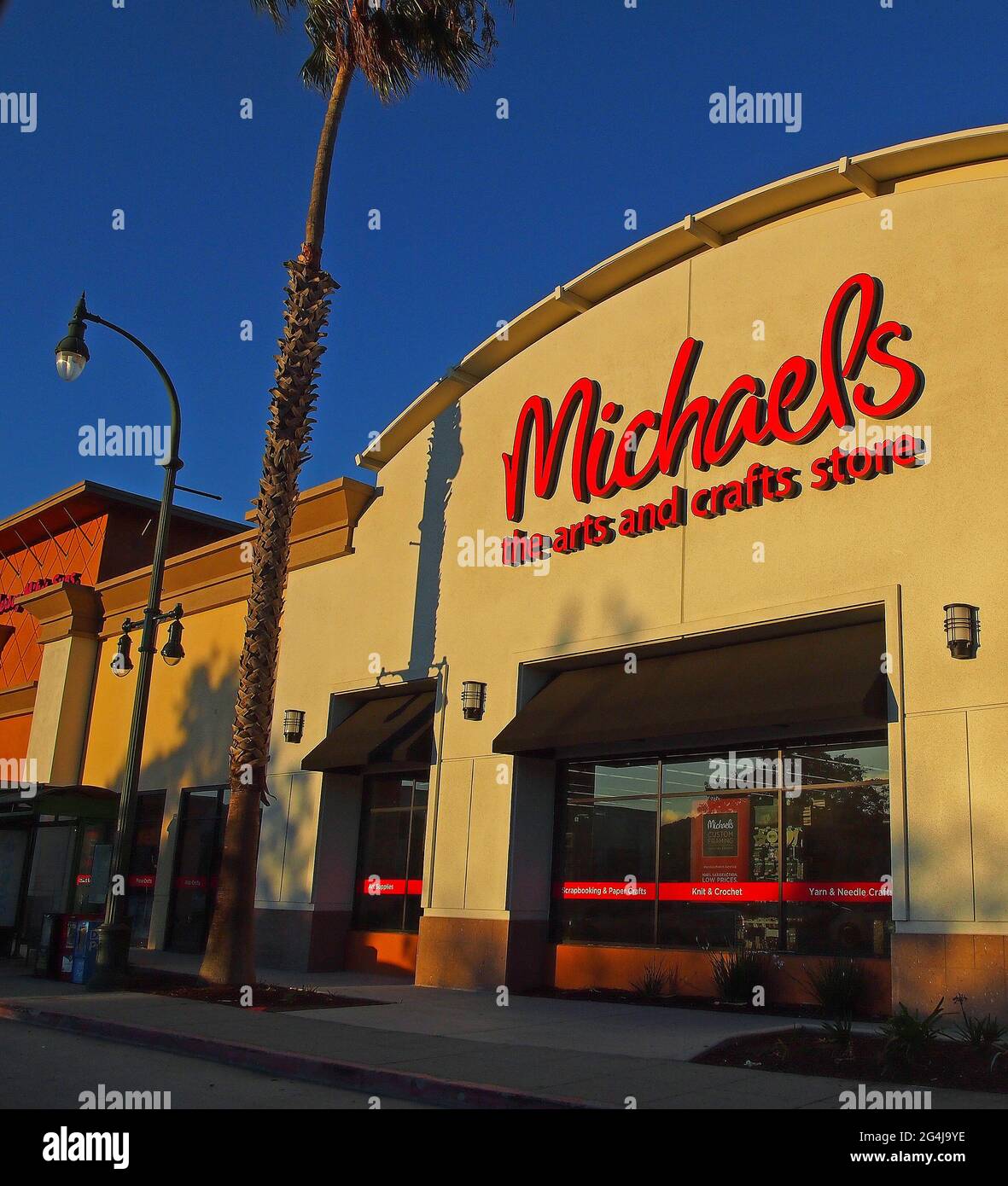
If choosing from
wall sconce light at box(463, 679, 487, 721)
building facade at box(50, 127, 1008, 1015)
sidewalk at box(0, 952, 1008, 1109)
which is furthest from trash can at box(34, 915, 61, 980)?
wall sconce light at box(463, 679, 487, 721)

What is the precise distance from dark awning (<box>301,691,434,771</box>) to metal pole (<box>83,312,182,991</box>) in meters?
3.42

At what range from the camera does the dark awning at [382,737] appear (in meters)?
19.0

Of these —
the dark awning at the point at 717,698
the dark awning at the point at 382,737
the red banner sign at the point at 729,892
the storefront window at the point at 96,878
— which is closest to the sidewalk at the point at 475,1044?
the red banner sign at the point at 729,892

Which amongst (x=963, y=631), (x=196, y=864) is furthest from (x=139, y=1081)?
(x=196, y=864)

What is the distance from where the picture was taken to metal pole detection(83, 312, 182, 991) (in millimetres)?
16500

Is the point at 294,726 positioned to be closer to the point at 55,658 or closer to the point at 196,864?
the point at 196,864

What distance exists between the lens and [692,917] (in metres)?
15.5

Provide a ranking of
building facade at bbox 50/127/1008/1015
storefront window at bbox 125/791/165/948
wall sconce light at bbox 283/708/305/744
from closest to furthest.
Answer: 1. building facade at bbox 50/127/1008/1015
2. wall sconce light at bbox 283/708/305/744
3. storefront window at bbox 125/791/165/948

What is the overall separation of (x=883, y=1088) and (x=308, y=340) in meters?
13.1

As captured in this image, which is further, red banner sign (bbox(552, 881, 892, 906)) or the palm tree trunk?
the palm tree trunk

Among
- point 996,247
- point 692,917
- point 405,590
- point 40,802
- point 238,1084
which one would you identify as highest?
point 996,247

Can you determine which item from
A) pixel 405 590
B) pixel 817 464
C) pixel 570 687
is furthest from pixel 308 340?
pixel 817 464

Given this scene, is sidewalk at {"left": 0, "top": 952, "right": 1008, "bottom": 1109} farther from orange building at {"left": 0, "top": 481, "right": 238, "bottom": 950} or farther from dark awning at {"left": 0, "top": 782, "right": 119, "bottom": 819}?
orange building at {"left": 0, "top": 481, "right": 238, "bottom": 950}
